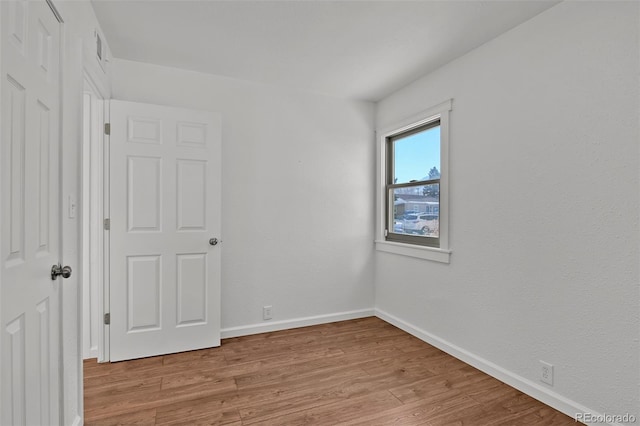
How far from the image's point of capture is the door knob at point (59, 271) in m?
1.38

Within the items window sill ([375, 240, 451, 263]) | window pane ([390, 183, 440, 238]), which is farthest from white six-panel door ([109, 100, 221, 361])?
window pane ([390, 183, 440, 238])

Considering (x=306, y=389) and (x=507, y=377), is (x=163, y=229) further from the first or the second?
(x=507, y=377)

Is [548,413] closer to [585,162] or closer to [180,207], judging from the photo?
[585,162]

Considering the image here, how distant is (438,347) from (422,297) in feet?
1.44

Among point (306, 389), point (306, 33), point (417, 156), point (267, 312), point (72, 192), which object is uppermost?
point (306, 33)

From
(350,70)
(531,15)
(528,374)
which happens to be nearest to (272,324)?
(528,374)

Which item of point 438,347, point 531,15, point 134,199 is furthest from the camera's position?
point 438,347

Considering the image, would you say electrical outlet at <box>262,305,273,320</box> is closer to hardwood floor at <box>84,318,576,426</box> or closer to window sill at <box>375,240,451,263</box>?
hardwood floor at <box>84,318,576,426</box>

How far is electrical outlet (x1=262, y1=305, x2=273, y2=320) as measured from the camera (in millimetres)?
3186

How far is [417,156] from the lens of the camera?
3213 millimetres

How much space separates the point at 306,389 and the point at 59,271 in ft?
5.19

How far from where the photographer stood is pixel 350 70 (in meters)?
2.87

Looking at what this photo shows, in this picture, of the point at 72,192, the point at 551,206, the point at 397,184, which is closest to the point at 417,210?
the point at 397,184

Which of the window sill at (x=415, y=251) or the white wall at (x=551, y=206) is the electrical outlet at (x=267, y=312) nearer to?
the window sill at (x=415, y=251)
